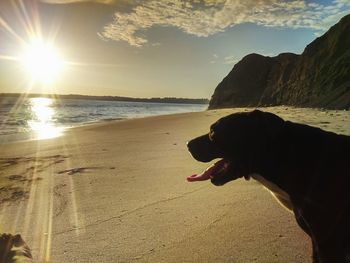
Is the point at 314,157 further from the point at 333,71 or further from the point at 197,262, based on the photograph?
the point at 333,71

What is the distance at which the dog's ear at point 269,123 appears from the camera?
327cm

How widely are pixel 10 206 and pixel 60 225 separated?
4.53 ft

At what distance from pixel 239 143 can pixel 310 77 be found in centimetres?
3637

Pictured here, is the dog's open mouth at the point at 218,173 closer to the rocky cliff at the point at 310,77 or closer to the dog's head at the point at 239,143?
the dog's head at the point at 239,143

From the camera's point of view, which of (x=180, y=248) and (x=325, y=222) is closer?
(x=325, y=222)

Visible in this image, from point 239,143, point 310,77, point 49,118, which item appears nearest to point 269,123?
→ point 239,143

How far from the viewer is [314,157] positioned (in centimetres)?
310

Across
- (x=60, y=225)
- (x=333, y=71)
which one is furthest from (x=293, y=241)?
(x=333, y=71)

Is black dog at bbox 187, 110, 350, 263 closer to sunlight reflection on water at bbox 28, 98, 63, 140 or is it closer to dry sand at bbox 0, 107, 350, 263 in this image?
dry sand at bbox 0, 107, 350, 263

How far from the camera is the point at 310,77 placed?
3716 centimetres

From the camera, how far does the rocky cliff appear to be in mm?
27392

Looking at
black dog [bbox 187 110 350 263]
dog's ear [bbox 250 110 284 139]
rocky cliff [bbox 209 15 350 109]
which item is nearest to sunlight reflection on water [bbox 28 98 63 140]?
black dog [bbox 187 110 350 263]

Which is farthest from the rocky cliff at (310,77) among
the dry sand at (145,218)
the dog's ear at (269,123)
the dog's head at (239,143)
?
the dog's ear at (269,123)

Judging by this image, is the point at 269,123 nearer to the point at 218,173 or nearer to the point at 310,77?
the point at 218,173
